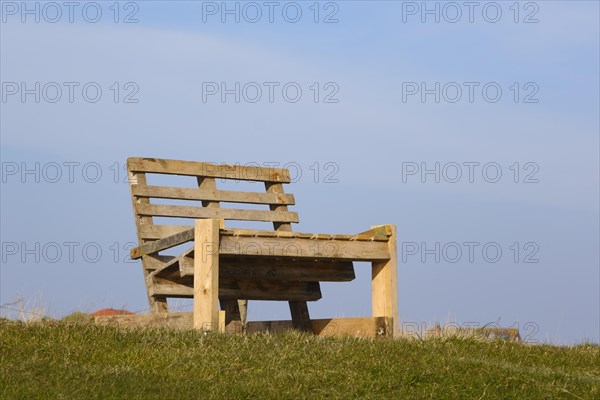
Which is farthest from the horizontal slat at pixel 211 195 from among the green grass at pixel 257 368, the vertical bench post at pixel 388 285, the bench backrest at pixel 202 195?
the green grass at pixel 257 368

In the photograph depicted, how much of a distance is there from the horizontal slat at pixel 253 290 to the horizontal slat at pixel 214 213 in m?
1.17

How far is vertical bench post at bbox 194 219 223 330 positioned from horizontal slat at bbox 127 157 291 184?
349 centimetres

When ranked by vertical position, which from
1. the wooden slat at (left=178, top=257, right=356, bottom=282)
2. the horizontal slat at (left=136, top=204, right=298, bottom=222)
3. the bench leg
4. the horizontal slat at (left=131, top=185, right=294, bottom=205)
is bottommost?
the bench leg

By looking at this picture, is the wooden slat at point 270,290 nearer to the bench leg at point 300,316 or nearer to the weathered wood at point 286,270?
the bench leg at point 300,316

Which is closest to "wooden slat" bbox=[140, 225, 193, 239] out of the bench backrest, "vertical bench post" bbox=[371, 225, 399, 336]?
the bench backrest

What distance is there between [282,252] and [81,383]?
397 cm

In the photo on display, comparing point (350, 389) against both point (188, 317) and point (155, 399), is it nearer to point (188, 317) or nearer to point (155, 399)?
point (155, 399)

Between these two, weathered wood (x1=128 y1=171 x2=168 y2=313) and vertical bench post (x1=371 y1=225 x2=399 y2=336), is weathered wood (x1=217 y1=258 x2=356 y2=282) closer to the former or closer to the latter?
vertical bench post (x1=371 y1=225 x2=399 y2=336)

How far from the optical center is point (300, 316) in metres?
12.2

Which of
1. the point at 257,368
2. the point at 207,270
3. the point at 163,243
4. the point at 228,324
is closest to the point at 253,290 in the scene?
the point at 228,324

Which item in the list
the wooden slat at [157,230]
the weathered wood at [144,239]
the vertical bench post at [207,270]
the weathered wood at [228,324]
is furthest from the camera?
the wooden slat at [157,230]

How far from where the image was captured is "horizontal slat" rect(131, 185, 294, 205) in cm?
1281

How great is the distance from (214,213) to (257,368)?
238 inches

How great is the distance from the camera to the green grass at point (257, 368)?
6.57 meters
